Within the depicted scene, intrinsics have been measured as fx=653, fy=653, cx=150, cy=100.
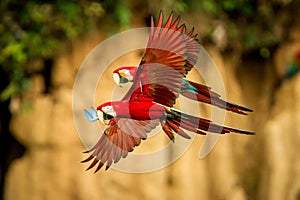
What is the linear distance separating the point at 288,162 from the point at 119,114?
11.3 feet

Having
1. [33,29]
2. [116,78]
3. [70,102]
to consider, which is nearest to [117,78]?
[116,78]

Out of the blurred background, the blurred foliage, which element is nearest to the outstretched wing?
the blurred background

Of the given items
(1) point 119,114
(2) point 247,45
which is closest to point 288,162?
(2) point 247,45

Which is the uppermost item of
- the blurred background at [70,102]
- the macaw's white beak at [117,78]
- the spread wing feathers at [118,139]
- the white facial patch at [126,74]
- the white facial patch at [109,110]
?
the blurred background at [70,102]

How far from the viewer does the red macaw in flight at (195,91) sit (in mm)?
361

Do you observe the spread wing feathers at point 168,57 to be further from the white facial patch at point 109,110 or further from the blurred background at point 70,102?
the blurred background at point 70,102

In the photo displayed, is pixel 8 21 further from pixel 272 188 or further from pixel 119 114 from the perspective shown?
pixel 119 114

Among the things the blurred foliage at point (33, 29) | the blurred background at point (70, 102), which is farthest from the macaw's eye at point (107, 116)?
the blurred foliage at point (33, 29)

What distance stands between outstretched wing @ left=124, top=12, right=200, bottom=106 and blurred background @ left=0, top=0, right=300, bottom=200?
1.97 m

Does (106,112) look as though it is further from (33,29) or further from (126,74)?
(33,29)

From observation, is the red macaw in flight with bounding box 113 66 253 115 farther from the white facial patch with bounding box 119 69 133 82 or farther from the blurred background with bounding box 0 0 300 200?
the blurred background with bounding box 0 0 300 200

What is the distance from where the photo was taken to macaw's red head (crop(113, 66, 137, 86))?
1.23 ft

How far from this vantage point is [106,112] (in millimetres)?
386

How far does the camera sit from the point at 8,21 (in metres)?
2.91
